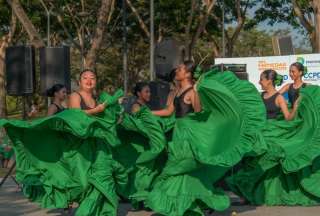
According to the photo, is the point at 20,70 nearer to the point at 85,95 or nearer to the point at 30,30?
the point at 85,95

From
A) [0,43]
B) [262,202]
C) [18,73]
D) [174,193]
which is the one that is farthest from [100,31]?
[0,43]

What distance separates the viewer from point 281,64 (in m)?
23.3

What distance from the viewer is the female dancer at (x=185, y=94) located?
8562 mm

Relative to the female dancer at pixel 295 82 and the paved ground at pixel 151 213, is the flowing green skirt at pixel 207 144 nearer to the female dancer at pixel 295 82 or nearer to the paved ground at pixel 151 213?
the paved ground at pixel 151 213

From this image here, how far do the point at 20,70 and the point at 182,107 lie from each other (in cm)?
329

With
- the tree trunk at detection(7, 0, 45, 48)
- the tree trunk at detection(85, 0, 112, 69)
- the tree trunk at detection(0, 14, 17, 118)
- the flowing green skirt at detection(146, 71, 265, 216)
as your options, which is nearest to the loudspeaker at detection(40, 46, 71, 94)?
the flowing green skirt at detection(146, 71, 265, 216)

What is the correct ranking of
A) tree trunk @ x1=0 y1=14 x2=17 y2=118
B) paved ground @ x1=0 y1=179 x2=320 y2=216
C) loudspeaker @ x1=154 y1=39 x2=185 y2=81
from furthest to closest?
tree trunk @ x1=0 y1=14 x2=17 y2=118 < loudspeaker @ x1=154 y1=39 x2=185 y2=81 < paved ground @ x1=0 y1=179 x2=320 y2=216

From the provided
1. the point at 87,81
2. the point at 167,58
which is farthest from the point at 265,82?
the point at 167,58

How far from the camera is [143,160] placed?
8.88 m

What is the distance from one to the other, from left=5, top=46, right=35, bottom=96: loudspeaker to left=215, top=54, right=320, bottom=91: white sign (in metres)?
12.2

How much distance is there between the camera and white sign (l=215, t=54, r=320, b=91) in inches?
885

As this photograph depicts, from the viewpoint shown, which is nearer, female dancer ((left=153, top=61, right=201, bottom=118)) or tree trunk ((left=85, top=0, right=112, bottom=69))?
female dancer ((left=153, top=61, right=201, bottom=118))

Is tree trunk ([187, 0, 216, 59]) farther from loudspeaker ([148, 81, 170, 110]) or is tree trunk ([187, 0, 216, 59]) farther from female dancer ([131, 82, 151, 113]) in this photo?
female dancer ([131, 82, 151, 113])

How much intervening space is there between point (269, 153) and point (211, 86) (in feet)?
6.45
